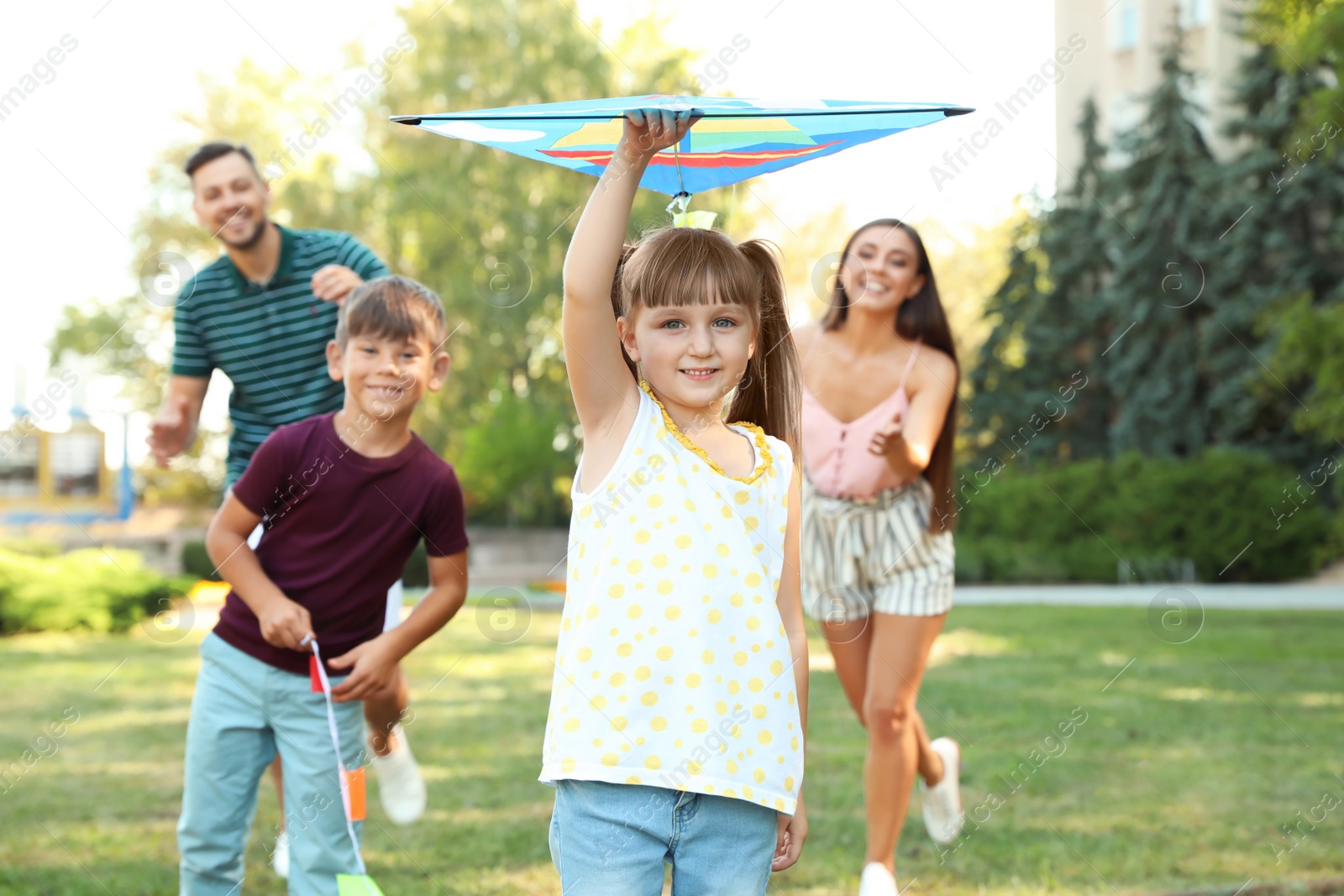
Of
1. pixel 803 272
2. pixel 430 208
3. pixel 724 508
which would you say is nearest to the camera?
pixel 724 508

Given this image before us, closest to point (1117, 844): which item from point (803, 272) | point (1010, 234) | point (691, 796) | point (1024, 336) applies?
point (691, 796)

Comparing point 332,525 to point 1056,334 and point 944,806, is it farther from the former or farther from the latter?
point 1056,334

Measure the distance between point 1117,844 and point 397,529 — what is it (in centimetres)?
307

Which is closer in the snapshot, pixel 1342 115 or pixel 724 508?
pixel 724 508

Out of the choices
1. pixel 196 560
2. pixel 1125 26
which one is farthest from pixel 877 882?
pixel 1125 26

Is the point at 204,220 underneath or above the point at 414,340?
above

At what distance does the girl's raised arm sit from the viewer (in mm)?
2352

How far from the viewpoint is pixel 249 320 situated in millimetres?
4168

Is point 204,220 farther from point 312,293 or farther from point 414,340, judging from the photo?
point 414,340

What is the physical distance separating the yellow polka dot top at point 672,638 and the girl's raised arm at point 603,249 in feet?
0.56

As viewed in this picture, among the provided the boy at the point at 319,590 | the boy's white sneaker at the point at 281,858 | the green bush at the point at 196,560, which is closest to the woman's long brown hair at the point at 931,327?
the boy at the point at 319,590

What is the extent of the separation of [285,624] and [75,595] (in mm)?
11748

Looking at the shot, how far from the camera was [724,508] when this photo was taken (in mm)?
2523

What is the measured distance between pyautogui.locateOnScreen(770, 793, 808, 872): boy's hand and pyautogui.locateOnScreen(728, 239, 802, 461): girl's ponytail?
2.72ft
